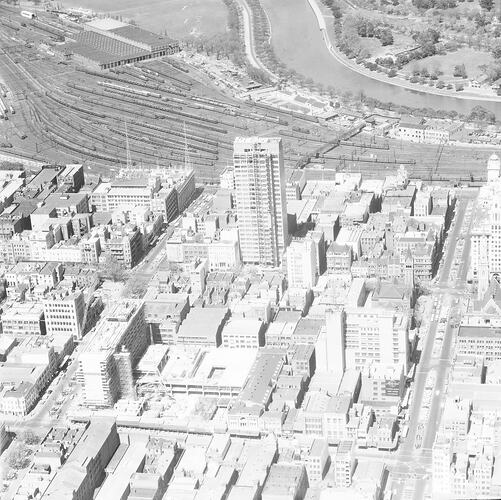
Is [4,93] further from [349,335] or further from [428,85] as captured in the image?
[349,335]

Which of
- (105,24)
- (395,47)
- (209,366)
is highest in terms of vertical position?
(105,24)

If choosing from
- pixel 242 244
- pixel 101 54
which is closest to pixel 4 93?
pixel 101 54

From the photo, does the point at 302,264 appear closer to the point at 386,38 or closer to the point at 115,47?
the point at 386,38

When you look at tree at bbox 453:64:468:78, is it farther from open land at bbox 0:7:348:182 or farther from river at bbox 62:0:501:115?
open land at bbox 0:7:348:182

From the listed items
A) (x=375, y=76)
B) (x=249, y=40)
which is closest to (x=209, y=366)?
(x=375, y=76)

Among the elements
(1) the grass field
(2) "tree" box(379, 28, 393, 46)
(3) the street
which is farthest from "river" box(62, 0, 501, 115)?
(3) the street
